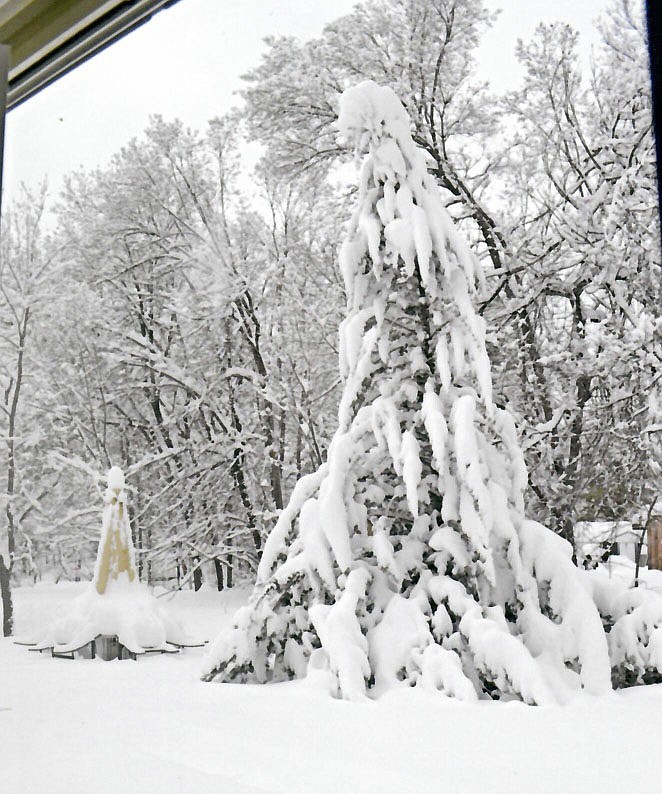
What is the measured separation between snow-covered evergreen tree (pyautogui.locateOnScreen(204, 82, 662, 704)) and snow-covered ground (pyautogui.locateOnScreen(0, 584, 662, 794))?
4.0 inches

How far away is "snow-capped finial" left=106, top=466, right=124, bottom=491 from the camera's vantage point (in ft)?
10.7

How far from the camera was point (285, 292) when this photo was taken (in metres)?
3.65

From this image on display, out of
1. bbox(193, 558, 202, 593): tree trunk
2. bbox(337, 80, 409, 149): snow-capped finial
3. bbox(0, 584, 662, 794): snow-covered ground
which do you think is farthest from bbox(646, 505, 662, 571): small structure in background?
bbox(193, 558, 202, 593): tree trunk

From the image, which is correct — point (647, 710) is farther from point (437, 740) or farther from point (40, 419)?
point (40, 419)

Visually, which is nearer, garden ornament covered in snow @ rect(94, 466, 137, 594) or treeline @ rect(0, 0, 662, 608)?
treeline @ rect(0, 0, 662, 608)

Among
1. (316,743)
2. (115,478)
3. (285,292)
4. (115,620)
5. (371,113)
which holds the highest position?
(371,113)

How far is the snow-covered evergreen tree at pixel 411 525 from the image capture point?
212 cm

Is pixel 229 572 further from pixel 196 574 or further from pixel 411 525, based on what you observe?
pixel 411 525

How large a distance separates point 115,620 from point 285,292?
158 cm

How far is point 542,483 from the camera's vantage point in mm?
2902

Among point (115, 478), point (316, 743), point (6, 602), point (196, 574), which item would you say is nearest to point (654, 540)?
point (316, 743)

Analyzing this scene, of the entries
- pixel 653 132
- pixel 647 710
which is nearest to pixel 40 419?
pixel 647 710

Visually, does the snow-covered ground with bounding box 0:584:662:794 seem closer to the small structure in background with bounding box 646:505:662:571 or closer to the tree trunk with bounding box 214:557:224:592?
the small structure in background with bounding box 646:505:662:571

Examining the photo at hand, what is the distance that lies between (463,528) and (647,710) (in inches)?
25.5
